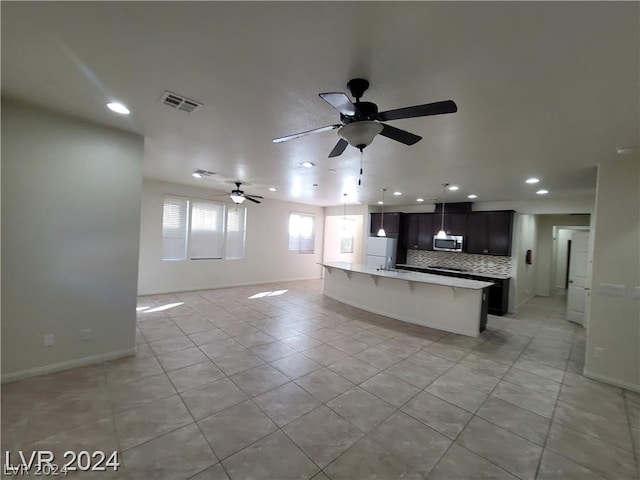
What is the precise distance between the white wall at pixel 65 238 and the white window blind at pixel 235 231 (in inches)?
172

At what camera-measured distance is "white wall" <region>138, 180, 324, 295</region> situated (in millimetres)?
6266

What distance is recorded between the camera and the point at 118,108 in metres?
2.54

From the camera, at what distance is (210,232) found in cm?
731

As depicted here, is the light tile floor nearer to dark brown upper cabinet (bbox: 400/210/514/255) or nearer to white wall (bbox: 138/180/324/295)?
dark brown upper cabinet (bbox: 400/210/514/255)

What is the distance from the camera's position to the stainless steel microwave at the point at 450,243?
6863 mm

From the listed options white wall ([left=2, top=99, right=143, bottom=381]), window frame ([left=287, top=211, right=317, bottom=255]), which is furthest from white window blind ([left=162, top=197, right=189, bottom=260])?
white wall ([left=2, top=99, right=143, bottom=381])

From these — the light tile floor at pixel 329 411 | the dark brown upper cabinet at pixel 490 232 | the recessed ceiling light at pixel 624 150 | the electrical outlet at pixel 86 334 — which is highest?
the recessed ceiling light at pixel 624 150

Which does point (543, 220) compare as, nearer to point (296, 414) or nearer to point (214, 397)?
point (296, 414)

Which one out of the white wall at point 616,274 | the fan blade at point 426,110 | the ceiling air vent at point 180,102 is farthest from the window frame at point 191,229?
the white wall at point 616,274

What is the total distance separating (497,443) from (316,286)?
259 inches

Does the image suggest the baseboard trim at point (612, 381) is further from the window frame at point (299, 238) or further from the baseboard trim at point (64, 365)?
the window frame at point (299, 238)

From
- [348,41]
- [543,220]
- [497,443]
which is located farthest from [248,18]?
[543,220]

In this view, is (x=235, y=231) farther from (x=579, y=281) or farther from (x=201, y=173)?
(x=579, y=281)

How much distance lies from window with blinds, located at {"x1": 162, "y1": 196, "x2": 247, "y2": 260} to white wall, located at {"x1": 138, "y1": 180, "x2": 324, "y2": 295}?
16 cm
